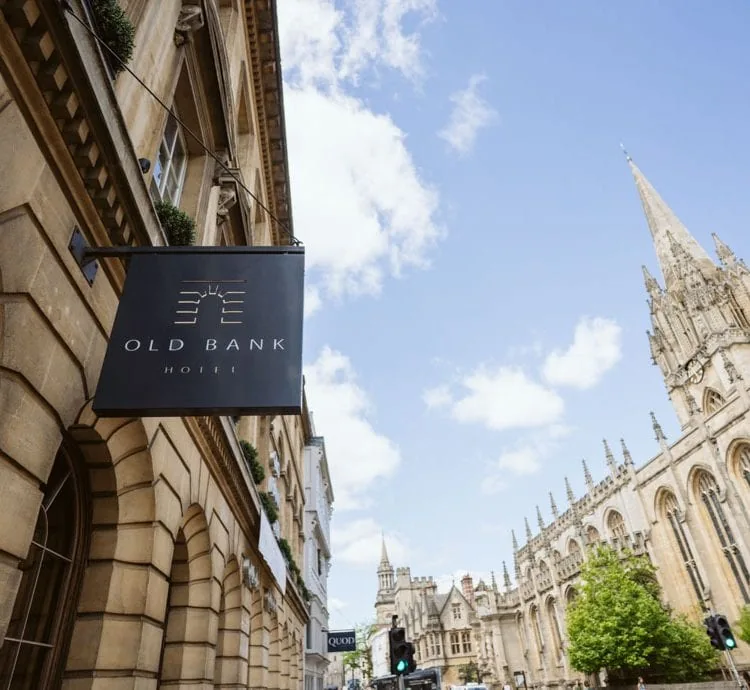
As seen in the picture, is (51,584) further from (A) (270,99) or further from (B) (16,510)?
(A) (270,99)

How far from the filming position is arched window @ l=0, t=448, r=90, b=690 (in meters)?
4.87

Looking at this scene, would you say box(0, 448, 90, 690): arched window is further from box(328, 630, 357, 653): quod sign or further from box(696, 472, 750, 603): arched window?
box(696, 472, 750, 603): arched window

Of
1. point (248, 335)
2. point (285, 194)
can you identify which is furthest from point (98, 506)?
point (285, 194)

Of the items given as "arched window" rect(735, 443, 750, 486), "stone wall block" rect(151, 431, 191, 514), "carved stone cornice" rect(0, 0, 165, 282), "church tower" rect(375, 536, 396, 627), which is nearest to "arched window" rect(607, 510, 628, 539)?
"arched window" rect(735, 443, 750, 486)

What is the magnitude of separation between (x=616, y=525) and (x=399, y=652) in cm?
5067

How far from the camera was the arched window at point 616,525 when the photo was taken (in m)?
53.3

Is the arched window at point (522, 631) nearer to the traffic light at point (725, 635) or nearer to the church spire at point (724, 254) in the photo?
the church spire at point (724, 254)

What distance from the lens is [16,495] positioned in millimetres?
3756

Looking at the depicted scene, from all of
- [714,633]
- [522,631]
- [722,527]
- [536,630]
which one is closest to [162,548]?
[714,633]

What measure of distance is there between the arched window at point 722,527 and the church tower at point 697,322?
17.5 ft

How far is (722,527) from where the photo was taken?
133 feet

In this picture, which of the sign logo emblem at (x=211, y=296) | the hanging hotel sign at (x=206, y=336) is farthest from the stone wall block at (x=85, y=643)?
the sign logo emblem at (x=211, y=296)

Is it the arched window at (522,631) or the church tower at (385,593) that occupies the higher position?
the church tower at (385,593)

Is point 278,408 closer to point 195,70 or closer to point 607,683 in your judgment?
point 195,70
